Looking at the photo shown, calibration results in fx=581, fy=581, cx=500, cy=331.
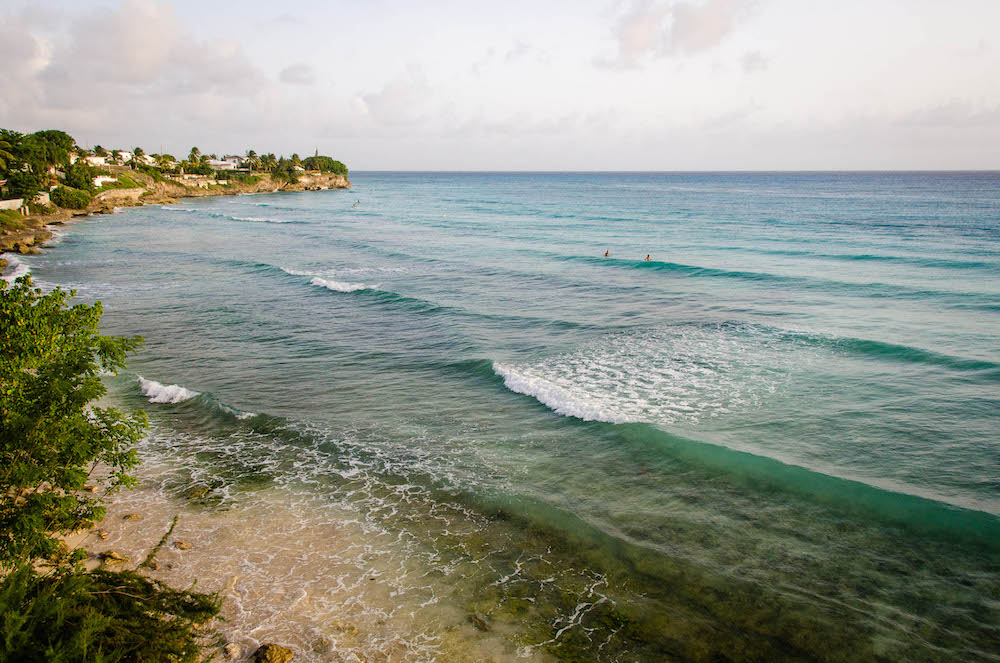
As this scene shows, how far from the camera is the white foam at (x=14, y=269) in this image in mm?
39188

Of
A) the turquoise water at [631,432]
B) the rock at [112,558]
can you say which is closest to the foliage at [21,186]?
the turquoise water at [631,432]

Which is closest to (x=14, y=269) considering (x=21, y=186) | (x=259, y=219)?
(x=21, y=186)

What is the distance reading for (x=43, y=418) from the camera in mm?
10320

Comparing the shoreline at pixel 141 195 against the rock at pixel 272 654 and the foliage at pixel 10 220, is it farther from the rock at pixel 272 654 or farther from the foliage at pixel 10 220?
the rock at pixel 272 654

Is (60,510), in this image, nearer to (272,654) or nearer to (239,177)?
(272,654)

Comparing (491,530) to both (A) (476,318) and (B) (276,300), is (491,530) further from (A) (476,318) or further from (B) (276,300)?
(B) (276,300)

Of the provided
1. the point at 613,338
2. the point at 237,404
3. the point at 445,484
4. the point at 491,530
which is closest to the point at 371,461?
the point at 445,484

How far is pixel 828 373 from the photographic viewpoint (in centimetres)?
2362

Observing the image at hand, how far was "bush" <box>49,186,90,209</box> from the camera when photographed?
82250mm

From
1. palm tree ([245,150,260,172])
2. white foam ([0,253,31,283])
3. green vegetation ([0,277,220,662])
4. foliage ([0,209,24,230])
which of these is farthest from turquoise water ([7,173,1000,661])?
palm tree ([245,150,260,172])

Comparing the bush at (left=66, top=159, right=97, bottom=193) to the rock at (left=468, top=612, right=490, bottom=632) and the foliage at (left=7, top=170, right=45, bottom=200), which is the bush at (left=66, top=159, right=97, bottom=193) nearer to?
the foliage at (left=7, top=170, right=45, bottom=200)

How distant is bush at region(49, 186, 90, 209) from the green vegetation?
9062cm

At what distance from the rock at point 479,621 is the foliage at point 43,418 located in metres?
6.95

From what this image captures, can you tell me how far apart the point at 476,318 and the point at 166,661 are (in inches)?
970
